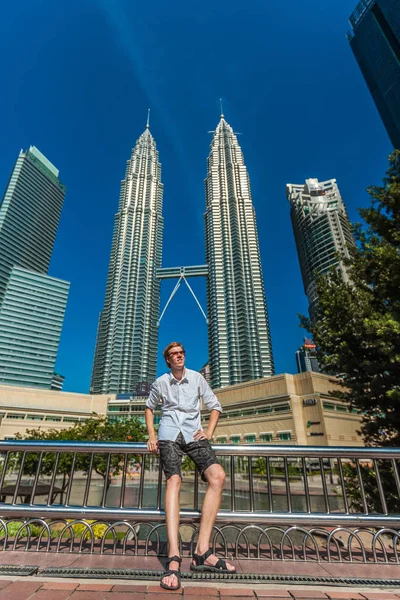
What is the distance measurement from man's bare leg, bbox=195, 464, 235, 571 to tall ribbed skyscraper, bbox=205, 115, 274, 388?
11459 centimetres

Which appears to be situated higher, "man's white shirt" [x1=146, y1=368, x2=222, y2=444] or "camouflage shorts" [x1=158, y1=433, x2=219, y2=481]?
"man's white shirt" [x1=146, y1=368, x2=222, y2=444]

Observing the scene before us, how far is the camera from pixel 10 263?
146750 mm

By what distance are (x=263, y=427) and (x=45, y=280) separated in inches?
5278

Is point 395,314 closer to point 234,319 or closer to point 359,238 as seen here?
point 359,238

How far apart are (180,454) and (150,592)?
0.99 m

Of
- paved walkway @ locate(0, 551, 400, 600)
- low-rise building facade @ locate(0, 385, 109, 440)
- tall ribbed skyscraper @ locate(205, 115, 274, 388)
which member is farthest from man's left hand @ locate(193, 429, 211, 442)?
tall ribbed skyscraper @ locate(205, 115, 274, 388)

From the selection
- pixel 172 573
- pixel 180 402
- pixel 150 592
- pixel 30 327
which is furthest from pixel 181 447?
pixel 30 327

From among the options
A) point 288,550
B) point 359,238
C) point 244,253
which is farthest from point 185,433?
point 244,253

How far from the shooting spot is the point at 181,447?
2.93 meters

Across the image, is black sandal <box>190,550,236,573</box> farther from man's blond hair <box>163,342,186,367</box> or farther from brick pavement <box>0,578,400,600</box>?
man's blond hair <box>163,342,186,367</box>

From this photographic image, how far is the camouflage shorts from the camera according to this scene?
2791mm

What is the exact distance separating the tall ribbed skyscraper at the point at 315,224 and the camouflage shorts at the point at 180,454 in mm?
116646

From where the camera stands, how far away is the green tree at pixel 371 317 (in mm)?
7523

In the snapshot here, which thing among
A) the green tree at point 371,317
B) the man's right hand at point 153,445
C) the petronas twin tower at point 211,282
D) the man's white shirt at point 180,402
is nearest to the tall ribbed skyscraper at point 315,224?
the petronas twin tower at point 211,282
